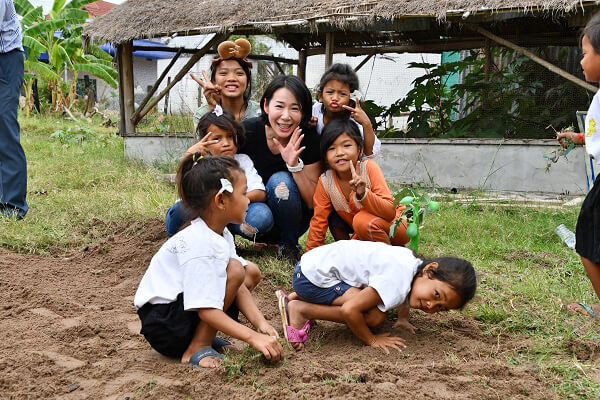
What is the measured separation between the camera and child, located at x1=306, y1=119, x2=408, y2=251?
336 centimetres

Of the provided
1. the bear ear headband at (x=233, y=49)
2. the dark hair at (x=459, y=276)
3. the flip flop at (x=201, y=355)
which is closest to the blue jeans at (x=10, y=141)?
the bear ear headband at (x=233, y=49)

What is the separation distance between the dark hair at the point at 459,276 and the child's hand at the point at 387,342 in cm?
34

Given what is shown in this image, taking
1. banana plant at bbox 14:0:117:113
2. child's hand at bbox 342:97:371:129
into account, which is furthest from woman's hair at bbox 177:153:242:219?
banana plant at bbox 14:0:117:113

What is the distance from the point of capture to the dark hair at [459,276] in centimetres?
249

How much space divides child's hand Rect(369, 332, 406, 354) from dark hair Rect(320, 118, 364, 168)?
1152 millimetres

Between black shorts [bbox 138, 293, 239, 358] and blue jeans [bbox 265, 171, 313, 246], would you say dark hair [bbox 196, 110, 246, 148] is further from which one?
black shorts [bbox 138, 293, 239, 358]

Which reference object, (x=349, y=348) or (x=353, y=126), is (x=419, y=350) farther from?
(x=353, y=126)

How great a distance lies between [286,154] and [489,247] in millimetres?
1749

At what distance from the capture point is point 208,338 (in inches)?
97.2

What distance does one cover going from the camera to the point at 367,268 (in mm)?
2705

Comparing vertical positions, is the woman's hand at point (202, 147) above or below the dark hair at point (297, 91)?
below

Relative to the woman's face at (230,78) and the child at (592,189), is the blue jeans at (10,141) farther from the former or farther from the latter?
the child at (592,189)

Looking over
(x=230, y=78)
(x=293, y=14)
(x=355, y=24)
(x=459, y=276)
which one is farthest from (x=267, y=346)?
(x=293, y=14)

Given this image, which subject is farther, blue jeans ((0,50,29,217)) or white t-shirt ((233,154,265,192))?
blue jeans ((0,50,29,217))
